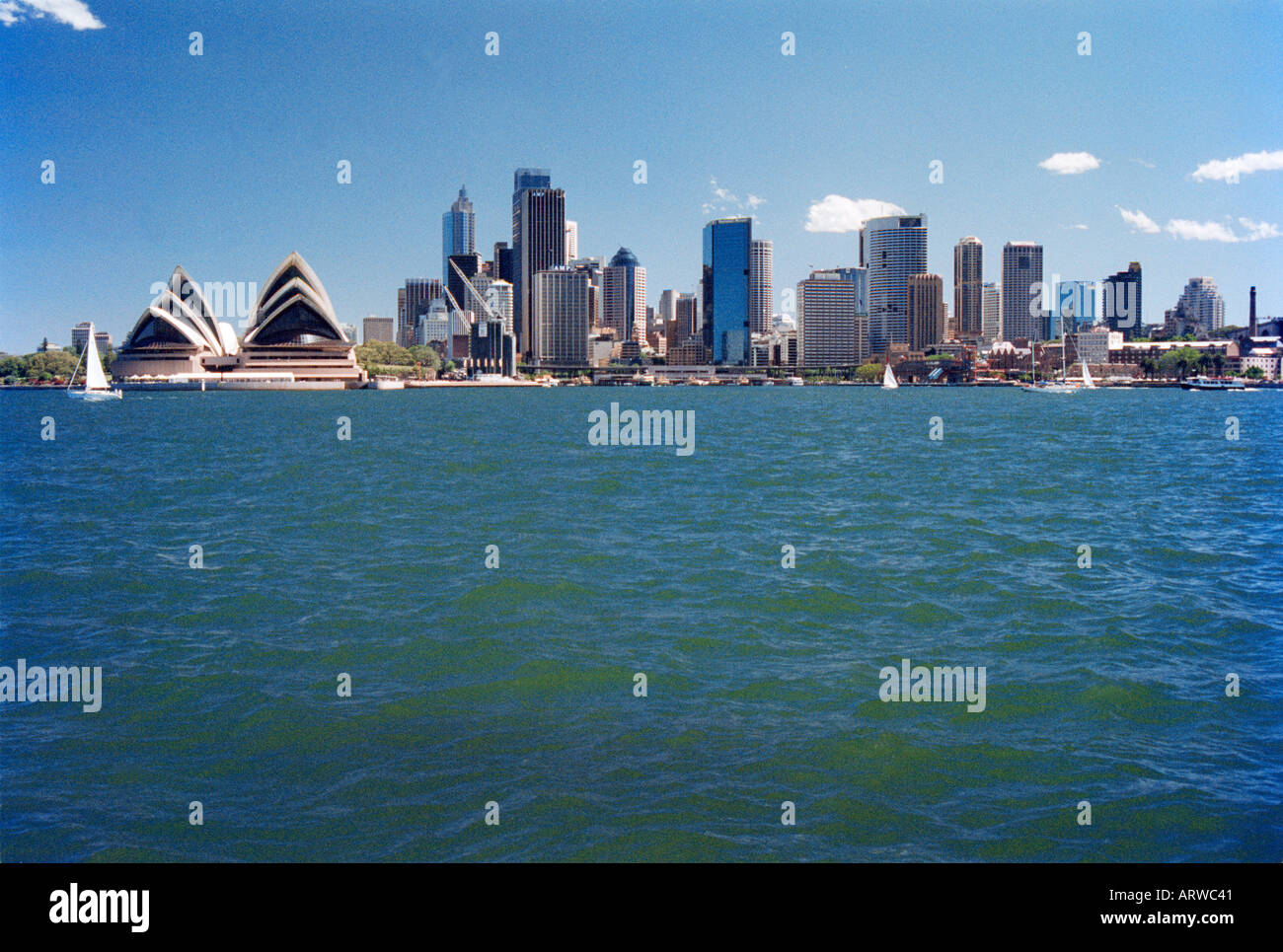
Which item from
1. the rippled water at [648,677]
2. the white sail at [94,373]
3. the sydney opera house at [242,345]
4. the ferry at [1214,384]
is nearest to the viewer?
the rippled water at [648,677]

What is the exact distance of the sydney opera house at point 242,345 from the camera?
433 ft

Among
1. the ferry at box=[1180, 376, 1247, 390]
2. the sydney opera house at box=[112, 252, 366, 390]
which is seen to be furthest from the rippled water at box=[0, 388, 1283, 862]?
the ferry at box=[1180, 376, 1247, 390]

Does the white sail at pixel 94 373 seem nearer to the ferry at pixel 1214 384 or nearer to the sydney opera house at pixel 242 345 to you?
the sydney opera house at pixel 242 345

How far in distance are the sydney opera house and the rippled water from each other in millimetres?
116769

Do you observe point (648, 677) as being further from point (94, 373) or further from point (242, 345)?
point (242, 345)

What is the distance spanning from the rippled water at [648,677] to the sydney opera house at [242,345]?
116769 mm

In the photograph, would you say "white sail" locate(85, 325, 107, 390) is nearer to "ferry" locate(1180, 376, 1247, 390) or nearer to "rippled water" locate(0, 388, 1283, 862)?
"rippled water" locate(0, 388, 1283, 862)

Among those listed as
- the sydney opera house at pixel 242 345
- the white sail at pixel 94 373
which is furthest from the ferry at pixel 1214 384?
the white sail at pixel 94 373

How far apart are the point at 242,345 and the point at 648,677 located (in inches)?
5460

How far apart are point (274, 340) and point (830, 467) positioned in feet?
395

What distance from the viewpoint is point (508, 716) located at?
8.49m

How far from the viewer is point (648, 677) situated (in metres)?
9.45

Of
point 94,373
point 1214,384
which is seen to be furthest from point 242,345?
point 1214,384
